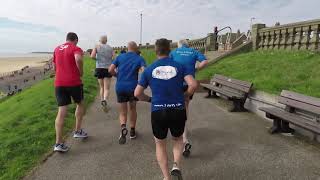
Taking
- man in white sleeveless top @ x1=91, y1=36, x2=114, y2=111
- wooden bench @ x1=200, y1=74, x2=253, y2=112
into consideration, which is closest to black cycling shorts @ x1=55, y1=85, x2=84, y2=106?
man in white sleeveless top @ x1=91, y1=36, x2=114, y2=111

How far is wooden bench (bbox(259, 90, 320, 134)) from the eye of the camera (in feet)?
21.5

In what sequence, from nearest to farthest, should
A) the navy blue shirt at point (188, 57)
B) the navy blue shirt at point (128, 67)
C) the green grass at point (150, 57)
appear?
the navy blue shirt at point (188, 57)
the navy blue shirt at point (128, 67)
the green grass at point (150, 57)

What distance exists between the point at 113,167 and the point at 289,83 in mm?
6355

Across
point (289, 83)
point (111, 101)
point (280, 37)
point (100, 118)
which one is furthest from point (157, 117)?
point (280, 37)

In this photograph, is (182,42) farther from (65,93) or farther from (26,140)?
(26,140)

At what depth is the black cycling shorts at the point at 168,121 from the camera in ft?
15.5

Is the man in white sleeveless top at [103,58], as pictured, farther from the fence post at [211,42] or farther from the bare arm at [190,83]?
the fence post at [211,42]

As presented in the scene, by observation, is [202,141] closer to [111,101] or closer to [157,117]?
[157,117]

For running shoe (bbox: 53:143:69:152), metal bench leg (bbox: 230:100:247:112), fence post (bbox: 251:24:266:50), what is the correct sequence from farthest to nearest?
fence post (bbox: 251:24:266:50) → metal bench leg (bbox: 230:100:247:112) → running shoe (bbox: 53:143:69:152)

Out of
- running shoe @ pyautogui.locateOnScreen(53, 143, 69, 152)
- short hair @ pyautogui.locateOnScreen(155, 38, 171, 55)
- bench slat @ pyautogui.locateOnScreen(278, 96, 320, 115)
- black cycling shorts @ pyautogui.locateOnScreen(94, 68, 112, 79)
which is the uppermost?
short hair @ pyautogui.locateOnScreen(155, 38, 171, 55)

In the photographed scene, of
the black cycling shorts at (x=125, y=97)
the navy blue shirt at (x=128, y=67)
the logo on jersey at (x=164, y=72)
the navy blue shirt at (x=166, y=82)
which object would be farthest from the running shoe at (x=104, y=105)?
the logo on jersey at (x=164, y=72)

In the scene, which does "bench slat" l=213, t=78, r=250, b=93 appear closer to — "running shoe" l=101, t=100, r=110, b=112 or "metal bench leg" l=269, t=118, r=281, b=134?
"metal bench leg" l=269, t=118, r=281, b=134

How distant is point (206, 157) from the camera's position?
6238 mm

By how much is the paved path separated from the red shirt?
1.25 meters
